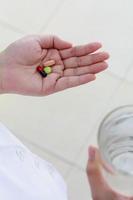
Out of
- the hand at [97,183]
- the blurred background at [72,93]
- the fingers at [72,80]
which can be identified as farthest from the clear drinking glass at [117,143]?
the blurred background at [72,93]

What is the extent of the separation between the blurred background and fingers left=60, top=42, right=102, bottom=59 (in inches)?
9.2

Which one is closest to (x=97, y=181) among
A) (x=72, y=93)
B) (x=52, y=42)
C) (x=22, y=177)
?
(x=22, y=177)

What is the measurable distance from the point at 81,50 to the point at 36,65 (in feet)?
0.36

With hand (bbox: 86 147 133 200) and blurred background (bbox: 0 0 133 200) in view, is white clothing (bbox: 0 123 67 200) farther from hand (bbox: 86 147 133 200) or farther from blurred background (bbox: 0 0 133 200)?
blurred background (bbox: 0 0 133 200)

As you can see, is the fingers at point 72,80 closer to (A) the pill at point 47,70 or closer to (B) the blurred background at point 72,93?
(A) the pill at point 47,70

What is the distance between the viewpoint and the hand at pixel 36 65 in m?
1.01

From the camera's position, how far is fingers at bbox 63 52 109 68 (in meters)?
1.03

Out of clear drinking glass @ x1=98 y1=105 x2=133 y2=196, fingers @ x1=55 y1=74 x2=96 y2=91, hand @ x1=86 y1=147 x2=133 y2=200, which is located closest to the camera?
clear drinking glass @ x1=98 y1=105 x2=133 y2=196

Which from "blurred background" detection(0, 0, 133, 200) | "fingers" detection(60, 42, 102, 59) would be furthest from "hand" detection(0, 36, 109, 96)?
"blurred background" detection(0, 0, 133, 200)

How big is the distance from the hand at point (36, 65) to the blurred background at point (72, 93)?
214 millimetres

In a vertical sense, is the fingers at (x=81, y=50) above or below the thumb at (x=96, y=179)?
above

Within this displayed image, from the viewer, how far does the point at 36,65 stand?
1068mm

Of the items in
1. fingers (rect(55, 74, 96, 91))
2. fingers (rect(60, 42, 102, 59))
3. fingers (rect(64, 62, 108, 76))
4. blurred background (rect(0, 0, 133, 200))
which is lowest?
blurred background (rect(0, 0, 133, 200))

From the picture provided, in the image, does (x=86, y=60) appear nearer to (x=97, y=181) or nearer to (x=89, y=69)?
(x=89, y=69)
